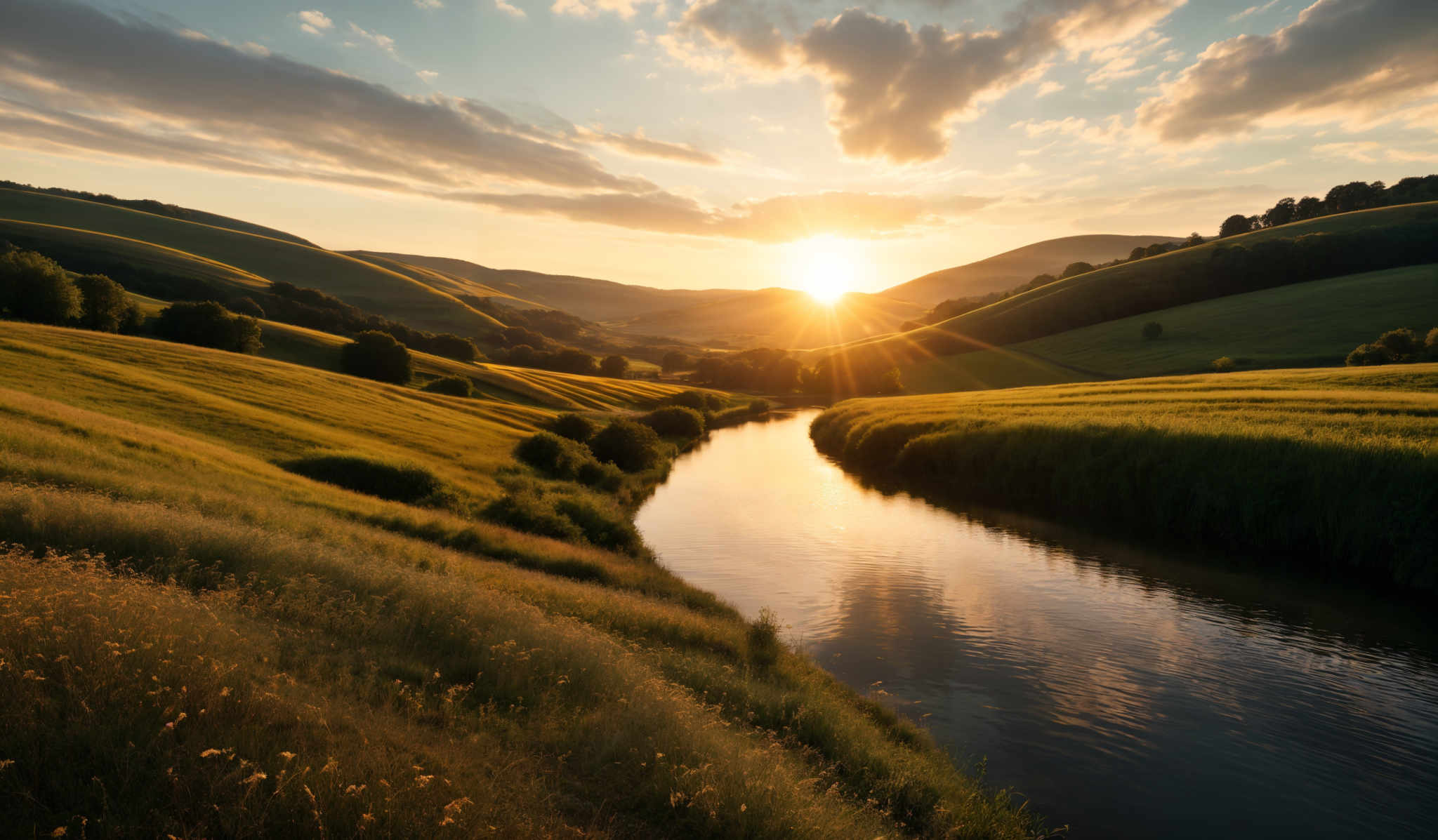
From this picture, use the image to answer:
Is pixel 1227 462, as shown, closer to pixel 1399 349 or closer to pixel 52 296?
pixel 1399 349

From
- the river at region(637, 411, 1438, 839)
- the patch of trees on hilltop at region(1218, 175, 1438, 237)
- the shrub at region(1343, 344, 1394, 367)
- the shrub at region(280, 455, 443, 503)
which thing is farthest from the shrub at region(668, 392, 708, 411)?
the patch of trees on hilltop at region(1218, 175, 1438, 237)

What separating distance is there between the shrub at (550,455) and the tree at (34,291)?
33462 mm

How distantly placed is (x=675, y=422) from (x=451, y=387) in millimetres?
19726

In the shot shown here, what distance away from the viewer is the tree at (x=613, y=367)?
4683 inches

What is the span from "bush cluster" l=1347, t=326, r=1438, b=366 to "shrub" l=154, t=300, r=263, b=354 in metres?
89.2

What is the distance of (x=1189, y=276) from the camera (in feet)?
335

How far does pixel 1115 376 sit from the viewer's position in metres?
74.4

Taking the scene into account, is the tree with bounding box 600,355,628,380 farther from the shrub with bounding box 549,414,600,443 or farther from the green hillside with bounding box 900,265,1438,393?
the shrub with bounding box 549,414,600,443

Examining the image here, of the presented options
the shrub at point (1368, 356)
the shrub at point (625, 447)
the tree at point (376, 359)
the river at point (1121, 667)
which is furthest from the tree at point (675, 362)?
the river at point (1121, 667)

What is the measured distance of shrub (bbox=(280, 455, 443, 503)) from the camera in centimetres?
2611

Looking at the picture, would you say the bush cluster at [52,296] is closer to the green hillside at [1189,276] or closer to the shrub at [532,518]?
the shrub at [532,518]

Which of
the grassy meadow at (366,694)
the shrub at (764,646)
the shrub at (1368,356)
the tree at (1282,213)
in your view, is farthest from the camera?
the tree at (1282,213)

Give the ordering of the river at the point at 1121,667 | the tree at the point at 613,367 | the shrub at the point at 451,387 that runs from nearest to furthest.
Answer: the river at the point at 1121,667 < the shrub at the point at 451,387 < the tree at the point at 613,367

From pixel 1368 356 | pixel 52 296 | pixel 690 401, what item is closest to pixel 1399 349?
pixel 1368 356
